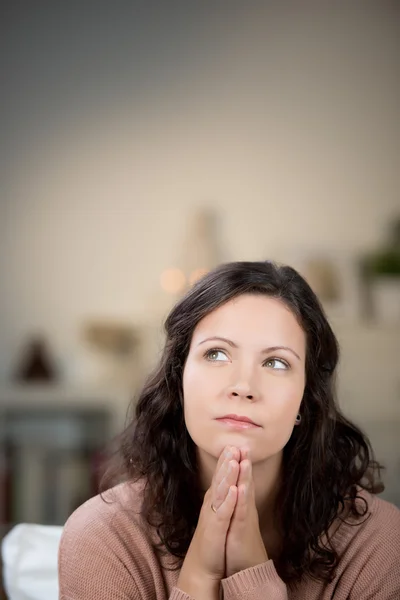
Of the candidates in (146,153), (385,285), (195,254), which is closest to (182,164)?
(146,153)

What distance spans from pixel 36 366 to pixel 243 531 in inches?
110

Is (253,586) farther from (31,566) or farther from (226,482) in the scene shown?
(31,566)

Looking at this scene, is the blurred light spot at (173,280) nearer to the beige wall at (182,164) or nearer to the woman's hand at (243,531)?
the beige wall at (182,164)

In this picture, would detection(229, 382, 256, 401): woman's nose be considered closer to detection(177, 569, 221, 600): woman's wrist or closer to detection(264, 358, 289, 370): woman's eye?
detection(264, 358, 289, 370): woman's eye

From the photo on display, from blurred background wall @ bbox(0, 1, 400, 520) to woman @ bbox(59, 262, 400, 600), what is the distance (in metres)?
2.64

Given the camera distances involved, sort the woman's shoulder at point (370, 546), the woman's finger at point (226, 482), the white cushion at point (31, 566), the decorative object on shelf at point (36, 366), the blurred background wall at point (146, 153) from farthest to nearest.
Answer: the blurred background wall at point (146, 153) < the decorative object on shelf at point (36, 366) < the white cushion at point (31, 566) < the woman's shoulder at point (370, 546) < the woman's finger at point (226, 482)

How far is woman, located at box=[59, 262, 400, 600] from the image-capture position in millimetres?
1170

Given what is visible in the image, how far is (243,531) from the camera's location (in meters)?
1.17

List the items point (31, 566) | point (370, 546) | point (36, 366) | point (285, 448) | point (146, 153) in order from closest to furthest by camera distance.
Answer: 1. point (370, 546)
2. point (285, 448)
3. point (31, 566)
4. point (36, 366)
5. point (146, 153)

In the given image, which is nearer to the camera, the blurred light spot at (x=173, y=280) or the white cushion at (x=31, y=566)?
the white cushion at (x=31, y=566)

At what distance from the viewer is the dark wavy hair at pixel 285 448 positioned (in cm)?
127

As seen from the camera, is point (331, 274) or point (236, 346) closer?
point (236, 346)

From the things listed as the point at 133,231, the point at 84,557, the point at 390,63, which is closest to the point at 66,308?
the point at 133,231

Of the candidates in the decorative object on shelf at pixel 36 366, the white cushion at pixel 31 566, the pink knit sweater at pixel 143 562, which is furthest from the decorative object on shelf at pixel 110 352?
the pink knit sweater at pixel 143 562
